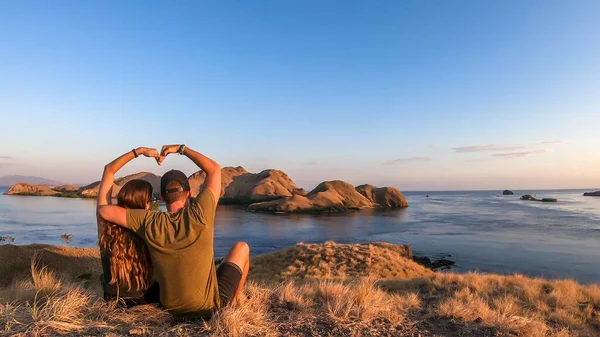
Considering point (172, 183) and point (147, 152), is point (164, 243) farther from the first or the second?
point (147, 152)

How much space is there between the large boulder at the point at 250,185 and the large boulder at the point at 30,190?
49512mm

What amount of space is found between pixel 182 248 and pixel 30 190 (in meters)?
127

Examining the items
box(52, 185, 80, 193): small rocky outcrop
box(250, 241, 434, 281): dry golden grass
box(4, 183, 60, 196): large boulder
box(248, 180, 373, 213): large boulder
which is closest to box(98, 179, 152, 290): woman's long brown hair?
box(250, 241, 434, 281): dry golden grass

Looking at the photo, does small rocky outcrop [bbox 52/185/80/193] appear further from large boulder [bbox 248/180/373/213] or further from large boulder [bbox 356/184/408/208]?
large boulder [bbox 356/184/408/208]

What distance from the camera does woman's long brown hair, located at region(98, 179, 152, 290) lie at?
3.24m

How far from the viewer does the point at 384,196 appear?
82375 millimetres

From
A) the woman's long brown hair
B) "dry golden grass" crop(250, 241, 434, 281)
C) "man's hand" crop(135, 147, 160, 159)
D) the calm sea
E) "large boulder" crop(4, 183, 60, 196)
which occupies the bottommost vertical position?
the calm sea

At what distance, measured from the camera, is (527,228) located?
128 ft

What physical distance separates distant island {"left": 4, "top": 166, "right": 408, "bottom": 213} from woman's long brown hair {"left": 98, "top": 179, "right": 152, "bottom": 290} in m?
55.6

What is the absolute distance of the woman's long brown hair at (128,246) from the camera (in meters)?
3.24

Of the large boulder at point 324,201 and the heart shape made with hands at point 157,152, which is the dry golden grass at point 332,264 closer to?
the heart shape made with hands at point 157,152

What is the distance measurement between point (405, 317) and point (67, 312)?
13.0 feet

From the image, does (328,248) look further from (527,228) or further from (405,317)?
(527,228)

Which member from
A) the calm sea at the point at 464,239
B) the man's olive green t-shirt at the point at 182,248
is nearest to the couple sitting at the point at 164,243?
the man's olive green t-shirt at the point at 182,248
